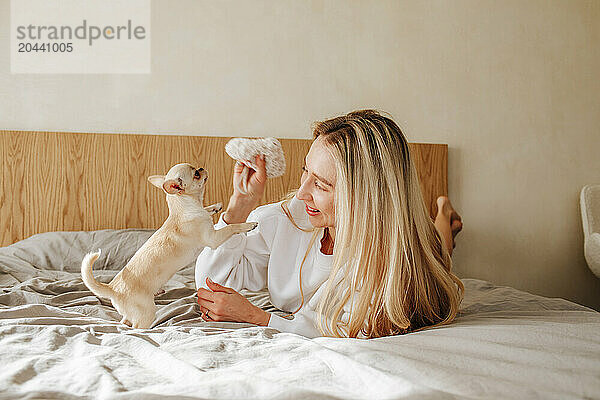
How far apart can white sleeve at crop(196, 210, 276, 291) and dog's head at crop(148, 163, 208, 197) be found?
0.19 m

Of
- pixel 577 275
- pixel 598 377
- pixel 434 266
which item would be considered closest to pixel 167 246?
pixel 434 266

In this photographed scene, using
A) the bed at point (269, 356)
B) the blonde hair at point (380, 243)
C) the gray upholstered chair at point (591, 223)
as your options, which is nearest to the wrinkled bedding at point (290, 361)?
the bed at point (269, 356)

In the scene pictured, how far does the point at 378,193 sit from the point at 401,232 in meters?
0.10

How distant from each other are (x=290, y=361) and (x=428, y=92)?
2.54 m

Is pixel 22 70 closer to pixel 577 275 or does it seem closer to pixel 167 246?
pixel 167 246

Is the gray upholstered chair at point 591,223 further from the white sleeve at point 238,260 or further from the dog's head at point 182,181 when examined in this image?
the dog's head at point 182,181

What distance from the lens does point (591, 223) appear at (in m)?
3.10

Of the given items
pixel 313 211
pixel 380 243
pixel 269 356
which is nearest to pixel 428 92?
pixel 313 211

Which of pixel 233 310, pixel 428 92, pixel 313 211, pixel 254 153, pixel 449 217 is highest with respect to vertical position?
pixel 428 92

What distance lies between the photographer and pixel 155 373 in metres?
0.84

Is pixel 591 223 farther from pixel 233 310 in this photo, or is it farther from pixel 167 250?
pixel 167 250

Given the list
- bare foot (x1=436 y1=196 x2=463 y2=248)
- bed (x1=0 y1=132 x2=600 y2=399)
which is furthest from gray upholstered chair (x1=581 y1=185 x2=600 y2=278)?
bed (x1=0 y1=132 x2=600 y2=399)

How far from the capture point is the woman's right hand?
156 centimetres

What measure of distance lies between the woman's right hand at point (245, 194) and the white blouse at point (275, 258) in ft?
0.13
